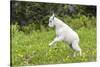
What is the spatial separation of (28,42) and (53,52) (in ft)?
1.01

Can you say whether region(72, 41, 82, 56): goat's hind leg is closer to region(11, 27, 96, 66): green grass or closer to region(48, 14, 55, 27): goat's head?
region(11, 27, 96, 66): green grass

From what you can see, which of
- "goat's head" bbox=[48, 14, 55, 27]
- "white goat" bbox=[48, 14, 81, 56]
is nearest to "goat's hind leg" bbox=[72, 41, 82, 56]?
"white goat" bbox=[48, 14, 81, 56]

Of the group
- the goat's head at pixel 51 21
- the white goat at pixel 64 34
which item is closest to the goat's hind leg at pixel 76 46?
the white goat at pixel 64 34

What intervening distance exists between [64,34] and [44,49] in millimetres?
295

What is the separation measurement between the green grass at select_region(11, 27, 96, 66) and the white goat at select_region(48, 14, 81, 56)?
0.05 metres

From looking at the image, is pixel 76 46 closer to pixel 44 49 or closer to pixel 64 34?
pixel 64 34

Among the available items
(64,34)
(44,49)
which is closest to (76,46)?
(64,34)

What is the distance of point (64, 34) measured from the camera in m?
2.49

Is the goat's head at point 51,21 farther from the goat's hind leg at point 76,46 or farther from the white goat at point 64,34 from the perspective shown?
the goat's hind leg at point 76,46

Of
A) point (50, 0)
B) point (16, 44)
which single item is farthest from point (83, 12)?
point (16, 44)

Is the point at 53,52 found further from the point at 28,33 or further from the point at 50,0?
the point at 50,0

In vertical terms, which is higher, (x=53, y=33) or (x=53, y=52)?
(x=53, y=33)

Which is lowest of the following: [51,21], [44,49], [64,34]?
[44,49]

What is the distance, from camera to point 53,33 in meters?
2.44
